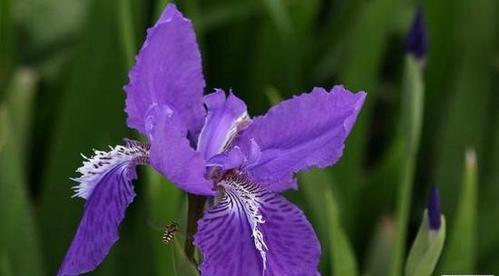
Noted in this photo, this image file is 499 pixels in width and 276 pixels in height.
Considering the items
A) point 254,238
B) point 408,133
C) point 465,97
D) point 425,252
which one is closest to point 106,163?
point 254,238

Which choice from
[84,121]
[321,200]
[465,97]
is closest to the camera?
[321,200]

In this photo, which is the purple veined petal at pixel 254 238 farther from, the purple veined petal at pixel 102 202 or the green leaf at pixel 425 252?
the green leaf at pixel 425 252

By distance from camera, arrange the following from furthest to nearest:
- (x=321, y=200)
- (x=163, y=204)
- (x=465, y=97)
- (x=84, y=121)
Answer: (x=465, y=97)
(x=84, y=121)
(x=321, y=200)
(x=163, y=204)

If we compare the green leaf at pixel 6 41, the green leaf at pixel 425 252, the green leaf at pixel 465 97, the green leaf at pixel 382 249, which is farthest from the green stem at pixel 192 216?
the green leaf at pixel 465 97

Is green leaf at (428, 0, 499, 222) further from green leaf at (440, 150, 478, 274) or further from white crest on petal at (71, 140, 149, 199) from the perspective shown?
white crest on petal at (71, 140, 149, 199)

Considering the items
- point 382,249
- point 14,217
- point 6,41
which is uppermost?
point 6,41

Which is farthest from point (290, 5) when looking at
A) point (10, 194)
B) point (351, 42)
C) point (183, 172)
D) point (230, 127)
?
point (183, 172)

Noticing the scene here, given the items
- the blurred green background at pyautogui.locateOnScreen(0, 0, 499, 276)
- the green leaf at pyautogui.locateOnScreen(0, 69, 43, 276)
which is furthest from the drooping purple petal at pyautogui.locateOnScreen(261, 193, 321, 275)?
the green leaf at pyautogui.locateOnScreen(0, 69, 43, 276)

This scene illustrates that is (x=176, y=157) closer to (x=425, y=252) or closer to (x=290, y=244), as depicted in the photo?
(x=290, y=244)
